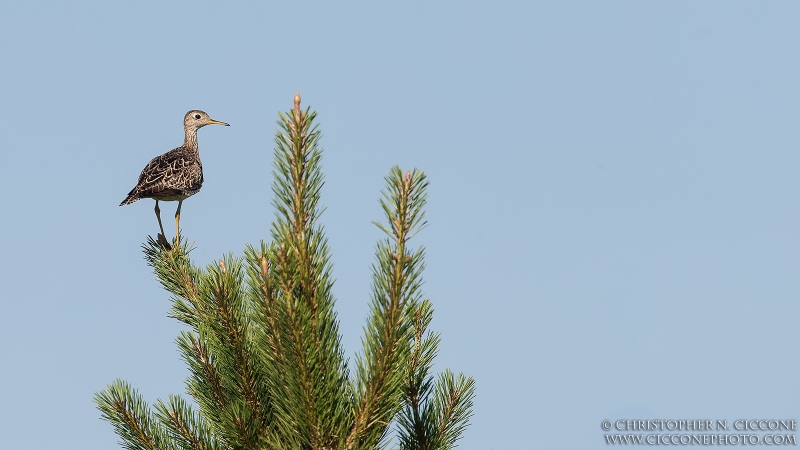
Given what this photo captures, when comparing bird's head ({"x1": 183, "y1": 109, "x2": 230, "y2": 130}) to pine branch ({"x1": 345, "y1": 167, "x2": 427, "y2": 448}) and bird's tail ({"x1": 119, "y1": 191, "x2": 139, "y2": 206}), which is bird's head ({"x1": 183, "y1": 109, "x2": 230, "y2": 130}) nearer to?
bird's tail ({"x1": 119, "y1": 191, "x2": 139, "y2": 206})

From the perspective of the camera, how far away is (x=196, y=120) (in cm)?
1600

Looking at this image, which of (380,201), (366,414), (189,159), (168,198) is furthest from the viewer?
(189,159)

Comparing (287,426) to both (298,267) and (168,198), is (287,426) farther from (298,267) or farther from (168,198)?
(168,198)

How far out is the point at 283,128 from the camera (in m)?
4.30

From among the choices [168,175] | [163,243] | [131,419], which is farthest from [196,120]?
[131,419]

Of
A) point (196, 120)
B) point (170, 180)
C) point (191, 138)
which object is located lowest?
point (170, 180)

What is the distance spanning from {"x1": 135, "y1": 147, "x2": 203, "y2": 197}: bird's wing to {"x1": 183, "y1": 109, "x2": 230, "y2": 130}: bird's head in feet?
7.06

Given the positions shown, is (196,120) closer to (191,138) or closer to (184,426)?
(191,138)

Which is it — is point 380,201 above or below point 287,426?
above

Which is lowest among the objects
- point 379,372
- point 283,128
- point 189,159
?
point 379,372

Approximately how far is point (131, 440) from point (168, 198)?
304 inches

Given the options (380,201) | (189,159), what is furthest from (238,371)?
(189,159)

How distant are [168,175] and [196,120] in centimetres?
356

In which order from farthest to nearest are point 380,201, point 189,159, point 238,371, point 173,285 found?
point 189,159 → point 173,285 → point 238,371 → point 380,201
